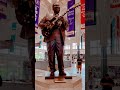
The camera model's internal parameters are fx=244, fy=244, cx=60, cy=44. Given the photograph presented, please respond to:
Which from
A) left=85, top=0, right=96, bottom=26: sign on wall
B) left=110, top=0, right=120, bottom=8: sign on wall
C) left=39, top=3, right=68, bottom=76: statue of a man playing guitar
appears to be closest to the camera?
left=110, top=0, right=120, bottom=8: sign on wall

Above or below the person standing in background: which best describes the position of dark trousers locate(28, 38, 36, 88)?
below

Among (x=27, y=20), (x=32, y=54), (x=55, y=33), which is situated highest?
(x=55, y=33)

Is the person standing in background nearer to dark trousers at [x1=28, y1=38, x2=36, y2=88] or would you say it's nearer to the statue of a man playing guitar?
dark trousers at [x1=28, y1=38, x2=36, y2=88]

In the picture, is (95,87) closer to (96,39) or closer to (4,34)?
(96,39)

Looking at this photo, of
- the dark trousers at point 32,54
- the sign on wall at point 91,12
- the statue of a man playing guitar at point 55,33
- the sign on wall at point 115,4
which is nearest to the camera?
the sign on wall at point 115,4

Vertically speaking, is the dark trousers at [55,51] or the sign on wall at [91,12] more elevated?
the sign on wall at [91,12]

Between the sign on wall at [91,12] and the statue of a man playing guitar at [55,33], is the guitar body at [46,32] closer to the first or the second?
the statue of a man playing guitar at [55,33]

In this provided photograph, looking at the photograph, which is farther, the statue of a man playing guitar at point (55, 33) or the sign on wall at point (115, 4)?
the statue of a man playing guitar at point (55, 33)

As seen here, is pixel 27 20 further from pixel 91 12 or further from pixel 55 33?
pixel 55 33

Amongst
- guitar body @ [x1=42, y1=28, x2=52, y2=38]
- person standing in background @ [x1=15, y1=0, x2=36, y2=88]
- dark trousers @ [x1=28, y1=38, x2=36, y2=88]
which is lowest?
dark trousers @ [x1=28, y1=38, x2=36, y2=88]

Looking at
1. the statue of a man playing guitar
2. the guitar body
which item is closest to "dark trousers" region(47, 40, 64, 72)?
the statue of a man playing guitar

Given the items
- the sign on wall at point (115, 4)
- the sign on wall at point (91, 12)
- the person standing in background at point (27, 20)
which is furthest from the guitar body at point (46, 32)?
the sign on wall at point (115, 4)

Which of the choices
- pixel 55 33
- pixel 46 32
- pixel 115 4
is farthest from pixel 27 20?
pixel 46 32

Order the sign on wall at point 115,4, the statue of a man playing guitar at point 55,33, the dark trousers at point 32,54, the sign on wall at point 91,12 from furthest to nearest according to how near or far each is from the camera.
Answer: the statue of a man playing guitar at point 55,33
the dark trousers at point 32,54
the sign on wall at point 91,12
the sign on wall at point 115,4
